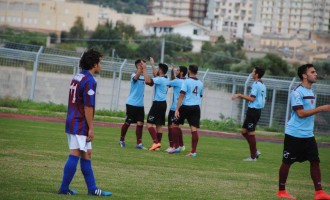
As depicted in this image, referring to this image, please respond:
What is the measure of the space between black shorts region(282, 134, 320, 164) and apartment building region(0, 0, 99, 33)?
488 ft

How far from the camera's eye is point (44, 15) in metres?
171

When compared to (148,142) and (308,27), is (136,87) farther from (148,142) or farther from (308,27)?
Result: (308,27)

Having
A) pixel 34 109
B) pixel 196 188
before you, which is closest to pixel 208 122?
pixel 34 109

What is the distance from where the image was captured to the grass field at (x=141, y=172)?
14.8 m

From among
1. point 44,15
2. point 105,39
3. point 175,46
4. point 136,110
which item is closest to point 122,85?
point 136,110

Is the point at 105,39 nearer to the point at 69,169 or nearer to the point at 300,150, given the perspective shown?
the point at 300,150

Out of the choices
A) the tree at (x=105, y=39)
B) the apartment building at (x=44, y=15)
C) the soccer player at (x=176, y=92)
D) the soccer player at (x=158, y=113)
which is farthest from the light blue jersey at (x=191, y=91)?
the apartment building at (x=44, y=15)

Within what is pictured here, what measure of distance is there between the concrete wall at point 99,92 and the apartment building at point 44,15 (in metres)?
117

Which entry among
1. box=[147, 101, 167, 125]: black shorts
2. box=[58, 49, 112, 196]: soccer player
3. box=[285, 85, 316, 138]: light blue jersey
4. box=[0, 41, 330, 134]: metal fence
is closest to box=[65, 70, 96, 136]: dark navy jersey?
box=[58, 49, 112, 196]: soccer player

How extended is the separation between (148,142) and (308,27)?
174486 mm

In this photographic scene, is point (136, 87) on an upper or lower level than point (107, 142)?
upper

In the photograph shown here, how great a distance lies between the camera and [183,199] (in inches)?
566

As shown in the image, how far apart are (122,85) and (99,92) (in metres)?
1.18

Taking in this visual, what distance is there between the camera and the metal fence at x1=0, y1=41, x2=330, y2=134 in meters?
40.3
